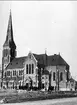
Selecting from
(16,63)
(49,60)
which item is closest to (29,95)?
(49,60)

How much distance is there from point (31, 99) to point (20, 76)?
23.7m

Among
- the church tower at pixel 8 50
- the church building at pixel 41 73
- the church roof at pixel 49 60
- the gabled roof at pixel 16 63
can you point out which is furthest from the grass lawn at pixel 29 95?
the church tower at pixel 8 50

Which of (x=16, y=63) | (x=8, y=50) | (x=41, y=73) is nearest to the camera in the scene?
(x=41, y=73)

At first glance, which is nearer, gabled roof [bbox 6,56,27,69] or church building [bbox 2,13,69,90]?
church building [bbox 2,13,69,90]

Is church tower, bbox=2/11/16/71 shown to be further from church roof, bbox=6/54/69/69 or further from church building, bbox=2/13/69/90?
church building, bbox=2/13/69/90

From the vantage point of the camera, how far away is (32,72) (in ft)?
175

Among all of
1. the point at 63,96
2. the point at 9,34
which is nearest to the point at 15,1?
the point at 63,96

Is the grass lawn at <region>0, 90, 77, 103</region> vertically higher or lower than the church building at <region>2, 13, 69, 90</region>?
lower

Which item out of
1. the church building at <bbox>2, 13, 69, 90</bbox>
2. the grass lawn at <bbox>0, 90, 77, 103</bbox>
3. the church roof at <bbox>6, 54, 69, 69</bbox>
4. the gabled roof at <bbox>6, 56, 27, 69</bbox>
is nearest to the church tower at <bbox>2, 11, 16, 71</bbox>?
the gabled roof at <bbox>6, 56, 27, 69</bbox>

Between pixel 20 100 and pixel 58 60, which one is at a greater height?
pixel 58 60

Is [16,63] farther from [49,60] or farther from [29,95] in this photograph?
[29,95]

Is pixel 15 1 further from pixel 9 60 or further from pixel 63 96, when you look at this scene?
pixel 9 60

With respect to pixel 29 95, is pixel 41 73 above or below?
above

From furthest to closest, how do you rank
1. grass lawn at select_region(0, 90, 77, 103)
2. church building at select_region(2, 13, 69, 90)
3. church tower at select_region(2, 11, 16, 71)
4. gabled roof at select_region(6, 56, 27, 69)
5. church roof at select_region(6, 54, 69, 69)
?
church tower at select_region(2, 11, 16, 71) < gabled roof at select_region(6, 56, 27, 69) < church roof at select_region(6, 54, 69, 69) < church building at select_region(2, 13, 69, 90) < grass lawn at select_region(0, 90, 77, 103)
